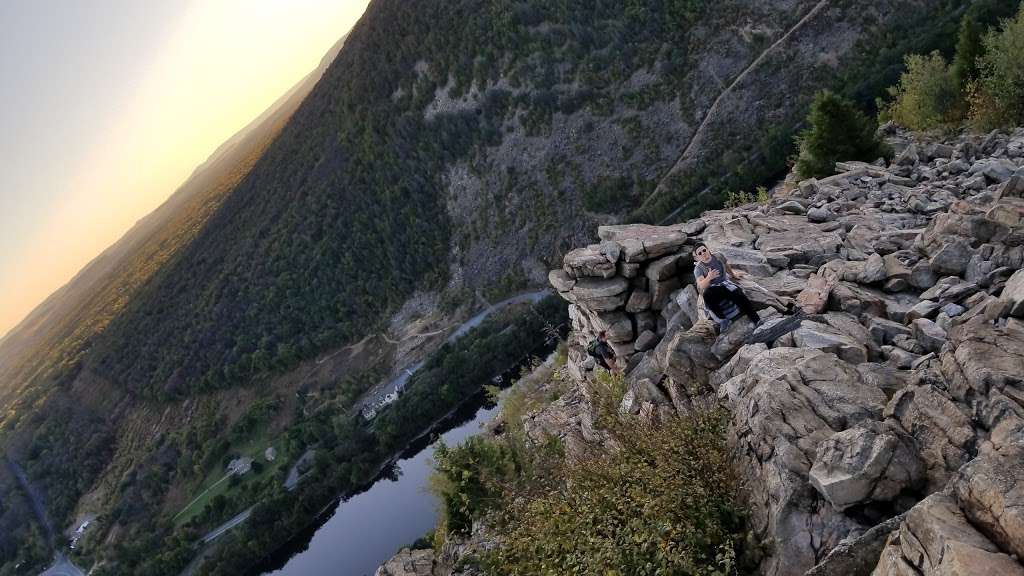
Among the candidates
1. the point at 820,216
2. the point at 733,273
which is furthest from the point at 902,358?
the point at 820,216

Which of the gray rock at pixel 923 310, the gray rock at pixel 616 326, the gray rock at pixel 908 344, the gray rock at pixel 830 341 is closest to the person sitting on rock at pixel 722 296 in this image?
the gray rock at pixel 830 341

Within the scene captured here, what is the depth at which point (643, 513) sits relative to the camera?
9352 millimetres

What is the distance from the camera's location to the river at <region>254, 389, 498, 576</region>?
58.2 metres

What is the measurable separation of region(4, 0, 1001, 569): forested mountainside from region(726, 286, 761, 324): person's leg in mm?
55045

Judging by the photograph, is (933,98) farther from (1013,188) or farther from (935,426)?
(935,426)

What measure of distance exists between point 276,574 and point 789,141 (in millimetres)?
72022

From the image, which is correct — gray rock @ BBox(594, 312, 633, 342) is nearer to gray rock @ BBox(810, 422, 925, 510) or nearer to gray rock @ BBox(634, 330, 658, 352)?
gray rock @ BBox(634, 330, 658, 352)

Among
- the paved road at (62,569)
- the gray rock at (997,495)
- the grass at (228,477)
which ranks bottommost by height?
the grass at (228,477)

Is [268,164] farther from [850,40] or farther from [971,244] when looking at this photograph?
[971,244]

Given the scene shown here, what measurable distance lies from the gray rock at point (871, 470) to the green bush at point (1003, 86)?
26.6m

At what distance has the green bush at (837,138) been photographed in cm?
3141

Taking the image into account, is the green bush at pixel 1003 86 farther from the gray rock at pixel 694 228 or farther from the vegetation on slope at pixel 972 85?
the gray rock at pixel 694 228

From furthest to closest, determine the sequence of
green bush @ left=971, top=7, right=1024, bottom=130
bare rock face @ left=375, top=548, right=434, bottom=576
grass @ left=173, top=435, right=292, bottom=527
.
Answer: grass @ left=173, top=435, right=292, bottom=527 < green bush @ left=971, top=7, right=1024, bottom=130 < bare rock face @ left=375, top=548, right=434, bottom=576

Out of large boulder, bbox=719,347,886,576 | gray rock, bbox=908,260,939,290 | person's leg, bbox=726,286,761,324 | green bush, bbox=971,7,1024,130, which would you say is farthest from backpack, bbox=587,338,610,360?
green bush, bbox=971,7,1024,130
